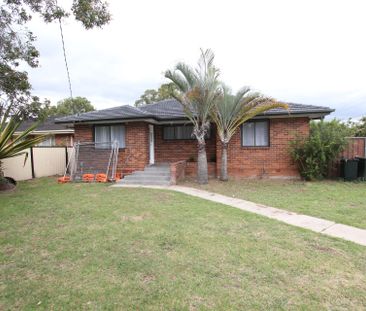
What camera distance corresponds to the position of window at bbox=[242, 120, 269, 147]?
11734mm

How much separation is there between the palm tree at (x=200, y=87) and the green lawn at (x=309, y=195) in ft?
5.55

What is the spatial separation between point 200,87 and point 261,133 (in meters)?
3.83

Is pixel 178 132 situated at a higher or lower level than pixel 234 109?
lower

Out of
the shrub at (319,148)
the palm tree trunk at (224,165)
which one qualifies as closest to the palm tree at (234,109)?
the palm tree trunk at (224,165)

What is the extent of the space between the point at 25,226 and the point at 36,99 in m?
8.70

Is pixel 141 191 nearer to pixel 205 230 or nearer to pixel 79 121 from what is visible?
pixel 205 230

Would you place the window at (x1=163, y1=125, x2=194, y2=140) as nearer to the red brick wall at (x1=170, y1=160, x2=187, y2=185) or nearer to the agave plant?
the red brick wall at (x1=170, y1=160, x2=187, y2=185)

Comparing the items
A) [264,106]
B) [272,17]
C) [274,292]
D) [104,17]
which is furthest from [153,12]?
[274,292]

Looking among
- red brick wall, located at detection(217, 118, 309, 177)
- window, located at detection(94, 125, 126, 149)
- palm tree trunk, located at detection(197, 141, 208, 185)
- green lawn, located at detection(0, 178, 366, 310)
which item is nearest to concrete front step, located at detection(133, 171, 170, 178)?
palm tree trunk, located at detection(197, 141, 208, 185)

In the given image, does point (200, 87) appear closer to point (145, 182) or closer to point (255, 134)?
point (255, 134)

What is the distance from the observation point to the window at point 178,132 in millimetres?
13352

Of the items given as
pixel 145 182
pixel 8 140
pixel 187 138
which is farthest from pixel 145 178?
pixel 8 140

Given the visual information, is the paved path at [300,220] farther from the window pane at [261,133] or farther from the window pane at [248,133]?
the window pane at [261,133]

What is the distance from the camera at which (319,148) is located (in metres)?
10.4
